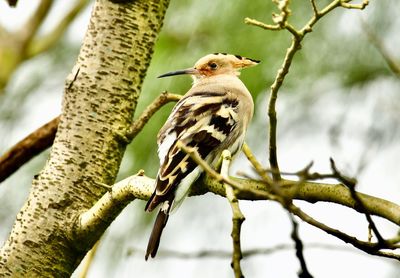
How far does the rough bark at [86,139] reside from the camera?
2543 mm

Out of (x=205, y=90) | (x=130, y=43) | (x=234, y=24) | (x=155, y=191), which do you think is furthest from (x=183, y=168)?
(x=234, y=24)

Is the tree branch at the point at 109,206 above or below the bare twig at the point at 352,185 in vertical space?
above

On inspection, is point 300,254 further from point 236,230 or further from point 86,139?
point 86,139

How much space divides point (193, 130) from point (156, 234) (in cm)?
53

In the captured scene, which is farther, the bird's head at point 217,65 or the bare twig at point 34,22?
the bare twig at point 34,22

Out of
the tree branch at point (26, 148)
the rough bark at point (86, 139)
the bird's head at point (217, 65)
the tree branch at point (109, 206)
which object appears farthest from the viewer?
the bird's head at point (217, 65)

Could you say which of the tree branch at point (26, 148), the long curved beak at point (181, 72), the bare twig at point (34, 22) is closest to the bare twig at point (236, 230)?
the tree branch at point (26, 148)

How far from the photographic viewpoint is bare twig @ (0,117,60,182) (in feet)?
9.82

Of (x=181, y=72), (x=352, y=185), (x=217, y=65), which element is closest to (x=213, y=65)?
(x=217, y=65)

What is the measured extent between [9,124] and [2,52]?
1.51 feet

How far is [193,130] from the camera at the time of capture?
9.43 ft

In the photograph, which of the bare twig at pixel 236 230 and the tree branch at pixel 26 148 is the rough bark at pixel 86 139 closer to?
the tree branch at pixel 26 148

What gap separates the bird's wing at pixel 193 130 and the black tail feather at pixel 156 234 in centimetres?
5

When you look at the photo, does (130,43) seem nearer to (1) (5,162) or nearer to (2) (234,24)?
(1) (5,162)
